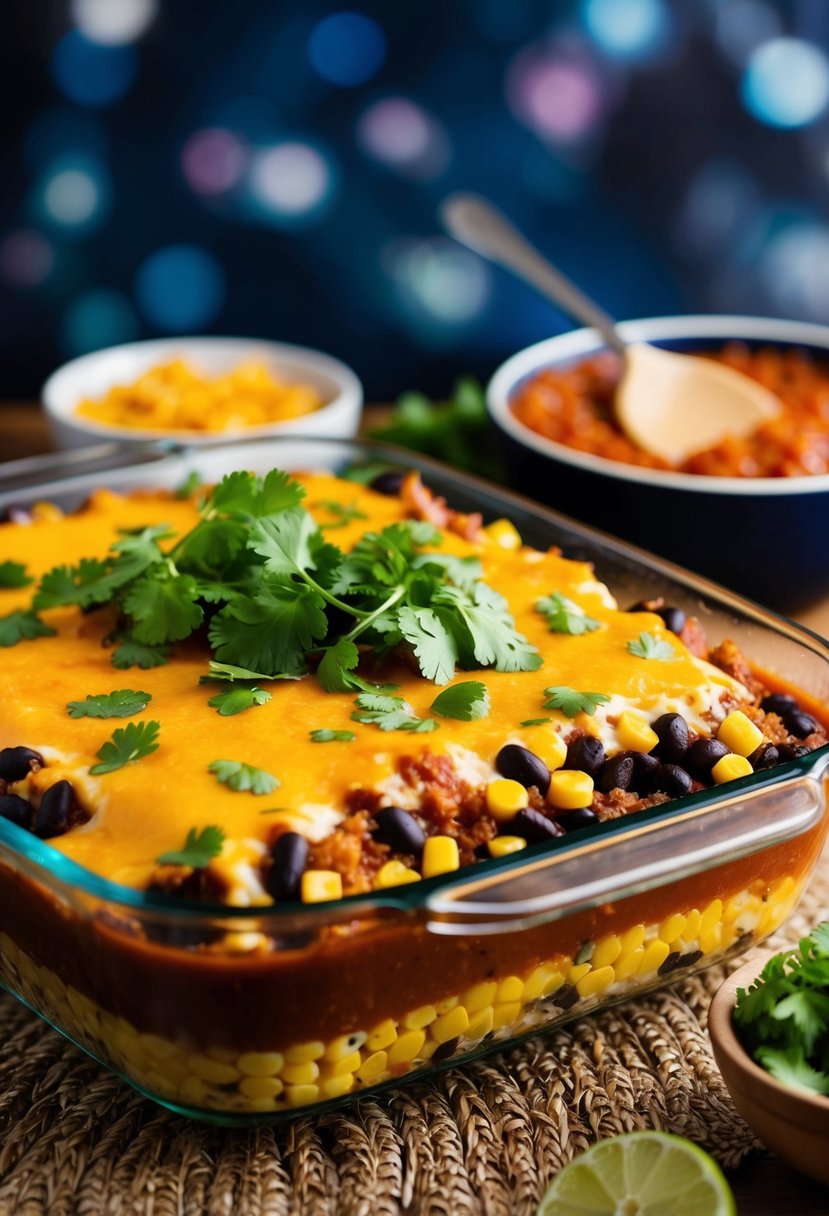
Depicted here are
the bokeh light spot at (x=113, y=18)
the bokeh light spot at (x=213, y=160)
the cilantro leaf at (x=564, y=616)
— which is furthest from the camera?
the bokeh light spot at (x=213, y=160)

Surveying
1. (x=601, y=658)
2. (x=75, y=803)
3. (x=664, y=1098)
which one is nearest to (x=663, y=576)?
(x=601, y=658)

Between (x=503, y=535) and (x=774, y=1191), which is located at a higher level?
(x=503, y=535)

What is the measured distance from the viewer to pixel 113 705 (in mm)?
2305

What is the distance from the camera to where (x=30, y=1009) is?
2.30 meters

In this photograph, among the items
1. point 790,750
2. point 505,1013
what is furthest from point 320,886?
point 790,750

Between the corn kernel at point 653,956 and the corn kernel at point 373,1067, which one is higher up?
the corn kernel at point 653,956

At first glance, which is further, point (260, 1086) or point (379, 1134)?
point (379, 1134)

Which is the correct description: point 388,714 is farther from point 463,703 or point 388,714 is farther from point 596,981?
point 596,981

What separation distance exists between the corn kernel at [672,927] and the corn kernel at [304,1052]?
0.59m

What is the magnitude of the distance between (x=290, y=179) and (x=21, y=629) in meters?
2.61

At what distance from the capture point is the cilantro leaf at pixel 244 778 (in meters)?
2.04

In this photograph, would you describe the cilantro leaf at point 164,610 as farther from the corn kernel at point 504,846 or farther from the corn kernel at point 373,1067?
the corn kernel at point 373,1067

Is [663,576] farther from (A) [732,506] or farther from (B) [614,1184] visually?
(B) [614,1184]

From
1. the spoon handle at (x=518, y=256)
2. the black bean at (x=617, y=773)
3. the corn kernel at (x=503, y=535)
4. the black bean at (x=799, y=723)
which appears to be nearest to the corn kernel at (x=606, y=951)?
the black bean at (x=617, y=773)
